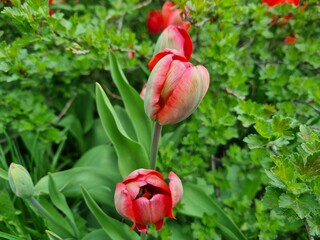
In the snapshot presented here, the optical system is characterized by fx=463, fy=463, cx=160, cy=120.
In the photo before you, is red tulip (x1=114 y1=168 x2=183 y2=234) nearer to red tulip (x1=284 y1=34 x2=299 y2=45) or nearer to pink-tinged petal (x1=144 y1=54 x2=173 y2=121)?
pink-tinged petal (x1=144 y1=54 x2=173 y2=121)

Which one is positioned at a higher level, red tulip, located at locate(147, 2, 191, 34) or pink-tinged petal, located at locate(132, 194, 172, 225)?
red tulip, located at locate(147, 2, 191, 34)

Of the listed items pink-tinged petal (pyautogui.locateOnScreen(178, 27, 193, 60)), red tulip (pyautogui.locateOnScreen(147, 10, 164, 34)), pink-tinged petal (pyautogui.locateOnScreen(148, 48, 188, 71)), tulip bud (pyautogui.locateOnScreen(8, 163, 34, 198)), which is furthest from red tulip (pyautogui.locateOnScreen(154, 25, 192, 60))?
red tulip (pyautogui.locateOnScreen(147, 10, 164, 34))

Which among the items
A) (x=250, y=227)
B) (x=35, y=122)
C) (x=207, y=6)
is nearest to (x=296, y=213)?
(x=250, y=227)

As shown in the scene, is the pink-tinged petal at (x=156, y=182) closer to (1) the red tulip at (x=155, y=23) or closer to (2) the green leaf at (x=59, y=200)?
(2) the green leaf at (x=59, y=200)

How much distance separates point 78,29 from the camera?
46.3 inches

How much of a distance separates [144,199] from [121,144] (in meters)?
0.27

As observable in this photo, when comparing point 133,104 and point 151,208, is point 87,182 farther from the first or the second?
point 151,208

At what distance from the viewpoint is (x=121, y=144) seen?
1.06m

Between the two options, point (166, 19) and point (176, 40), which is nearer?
point (176, 40)

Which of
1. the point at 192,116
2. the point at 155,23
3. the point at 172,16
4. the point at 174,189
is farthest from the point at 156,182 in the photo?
the point at 155,23

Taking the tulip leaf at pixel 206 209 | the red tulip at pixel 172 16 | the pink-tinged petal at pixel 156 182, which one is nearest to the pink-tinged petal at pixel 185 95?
the pink-tinged petal at pixel 156 182

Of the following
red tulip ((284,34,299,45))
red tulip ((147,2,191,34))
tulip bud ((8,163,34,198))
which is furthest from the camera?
red tulip ((284,34,299,45))

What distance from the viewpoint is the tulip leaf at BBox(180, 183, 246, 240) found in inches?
42.3

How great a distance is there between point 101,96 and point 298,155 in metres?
0.46
